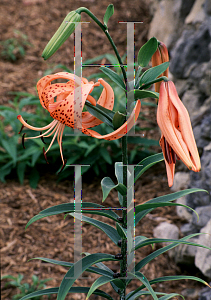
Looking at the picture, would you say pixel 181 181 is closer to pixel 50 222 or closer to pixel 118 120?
pixel 50 222

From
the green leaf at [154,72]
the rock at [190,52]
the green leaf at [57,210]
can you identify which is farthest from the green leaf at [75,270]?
the rock at [190,52]

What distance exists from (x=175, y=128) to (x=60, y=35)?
0.98 feet

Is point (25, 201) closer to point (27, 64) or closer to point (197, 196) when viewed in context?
point (197, 196)

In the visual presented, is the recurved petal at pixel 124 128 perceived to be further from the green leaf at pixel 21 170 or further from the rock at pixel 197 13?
the rock at pixel 197 13

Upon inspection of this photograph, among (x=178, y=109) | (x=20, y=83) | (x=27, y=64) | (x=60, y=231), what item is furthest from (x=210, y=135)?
(x=27, y=64)

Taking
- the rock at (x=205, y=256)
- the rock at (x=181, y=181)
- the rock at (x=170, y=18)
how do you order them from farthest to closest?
the rock at (x=170, y=18) → the rock at (x=181, y=181) → the rock at (x=205, y=256)

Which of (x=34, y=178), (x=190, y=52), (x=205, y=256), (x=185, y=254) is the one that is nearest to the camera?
(x=205, y=256)

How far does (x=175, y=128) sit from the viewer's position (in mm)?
643

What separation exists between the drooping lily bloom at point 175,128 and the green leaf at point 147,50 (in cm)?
8

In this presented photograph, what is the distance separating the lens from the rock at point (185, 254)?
5.10 ft

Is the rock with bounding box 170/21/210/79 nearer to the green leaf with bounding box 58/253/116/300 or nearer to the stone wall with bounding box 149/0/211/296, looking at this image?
the stone wall with bounding box 149/0/211/296

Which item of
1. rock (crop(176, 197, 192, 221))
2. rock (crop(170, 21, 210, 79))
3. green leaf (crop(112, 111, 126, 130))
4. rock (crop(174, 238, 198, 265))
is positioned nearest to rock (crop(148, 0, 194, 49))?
rock (crop(170, 21, 210, 79))

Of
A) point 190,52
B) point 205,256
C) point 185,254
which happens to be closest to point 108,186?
point 205,256

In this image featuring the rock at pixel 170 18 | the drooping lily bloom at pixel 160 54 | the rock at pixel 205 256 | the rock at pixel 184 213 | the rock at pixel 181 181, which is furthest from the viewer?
the rock at pixel 170 18
